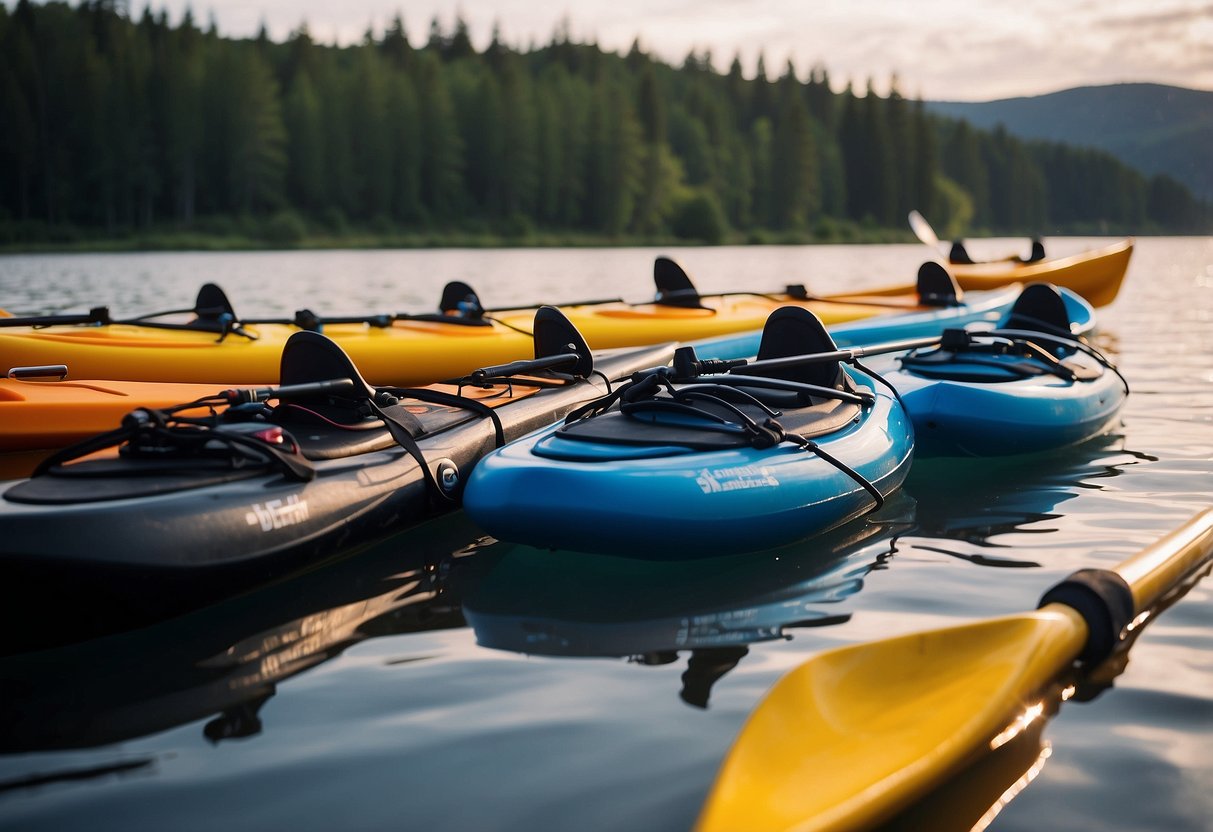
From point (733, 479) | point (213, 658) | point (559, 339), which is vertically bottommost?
point (213, 658)

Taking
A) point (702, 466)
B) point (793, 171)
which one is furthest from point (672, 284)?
point (793, 171)

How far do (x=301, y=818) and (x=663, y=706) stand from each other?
1.17 m

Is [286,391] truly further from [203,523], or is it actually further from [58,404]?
[58,404]

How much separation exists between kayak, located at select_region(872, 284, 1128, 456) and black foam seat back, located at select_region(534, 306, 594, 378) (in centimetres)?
185

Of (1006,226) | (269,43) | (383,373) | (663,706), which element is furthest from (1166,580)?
(1006,226)

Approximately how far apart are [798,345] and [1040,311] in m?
3.67

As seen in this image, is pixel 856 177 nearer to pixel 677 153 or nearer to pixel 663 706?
pixel 677 153

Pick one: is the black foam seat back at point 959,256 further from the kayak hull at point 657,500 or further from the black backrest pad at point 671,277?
the kayak hull at point 657,500

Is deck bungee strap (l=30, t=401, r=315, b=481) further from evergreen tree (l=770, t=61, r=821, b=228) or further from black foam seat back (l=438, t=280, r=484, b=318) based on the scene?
evergreen tree (l=770, t=61, r=821, b=228)

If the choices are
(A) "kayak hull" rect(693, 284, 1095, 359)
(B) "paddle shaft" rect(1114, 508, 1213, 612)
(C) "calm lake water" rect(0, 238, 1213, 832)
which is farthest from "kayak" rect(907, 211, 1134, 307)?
(B) "paddle shaft" rect(1114, 508, 1213, 612)

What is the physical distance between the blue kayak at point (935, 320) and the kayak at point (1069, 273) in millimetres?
2161

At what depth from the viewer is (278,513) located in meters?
4.24

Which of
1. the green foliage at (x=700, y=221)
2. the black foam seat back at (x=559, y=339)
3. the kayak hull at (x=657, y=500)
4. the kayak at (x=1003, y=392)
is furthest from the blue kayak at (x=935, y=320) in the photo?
the green foliage at (x=700, y=221)

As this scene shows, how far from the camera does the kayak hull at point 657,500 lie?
14.4ft
